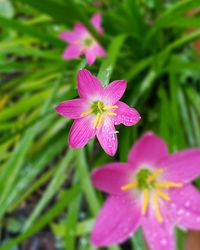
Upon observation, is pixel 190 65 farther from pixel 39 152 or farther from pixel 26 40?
pixel 26 40

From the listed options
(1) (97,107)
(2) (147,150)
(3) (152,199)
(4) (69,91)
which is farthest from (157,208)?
(1) (97,107)

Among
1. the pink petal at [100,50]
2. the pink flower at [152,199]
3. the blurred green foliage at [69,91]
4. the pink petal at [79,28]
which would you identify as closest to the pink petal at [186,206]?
the pink flower at [152,199]

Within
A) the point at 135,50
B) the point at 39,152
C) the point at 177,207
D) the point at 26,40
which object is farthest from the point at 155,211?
the point at 26,40

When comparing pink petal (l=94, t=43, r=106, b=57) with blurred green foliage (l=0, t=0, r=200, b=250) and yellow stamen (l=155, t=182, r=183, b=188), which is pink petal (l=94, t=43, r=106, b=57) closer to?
blurred green foliage (l=0, t=0, r=200, b=250)

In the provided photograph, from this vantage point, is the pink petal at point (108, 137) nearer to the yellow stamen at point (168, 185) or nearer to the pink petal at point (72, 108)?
the pink petal at point (72, 108)

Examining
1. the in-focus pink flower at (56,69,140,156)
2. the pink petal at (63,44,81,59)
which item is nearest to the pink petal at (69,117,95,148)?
the in-focus pink flower at (56,69,140,156)

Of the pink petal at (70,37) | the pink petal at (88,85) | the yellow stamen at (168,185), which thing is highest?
the pink petal at (70,37)
